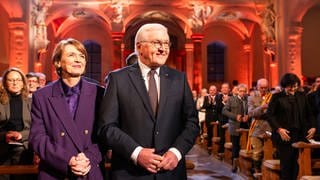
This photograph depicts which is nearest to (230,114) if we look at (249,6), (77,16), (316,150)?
(316,150)

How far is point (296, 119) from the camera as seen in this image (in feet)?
19.3

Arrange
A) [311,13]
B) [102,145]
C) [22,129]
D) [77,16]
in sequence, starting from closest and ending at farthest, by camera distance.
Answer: [102,145] < [22,129] < [311,13] < [77,16]

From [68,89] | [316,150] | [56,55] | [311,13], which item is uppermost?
[311,13]

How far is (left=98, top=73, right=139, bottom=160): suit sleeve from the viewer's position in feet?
8.32

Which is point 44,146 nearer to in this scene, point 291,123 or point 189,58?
point 291,123

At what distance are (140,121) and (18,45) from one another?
42.2 feet

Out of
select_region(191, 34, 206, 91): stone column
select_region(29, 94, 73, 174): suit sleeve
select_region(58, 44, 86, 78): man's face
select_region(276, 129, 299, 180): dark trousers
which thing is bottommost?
select_region(276, 129, 299, 180): dark trousers

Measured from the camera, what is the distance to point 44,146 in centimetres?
261

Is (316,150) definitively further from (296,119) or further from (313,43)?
(313,43)

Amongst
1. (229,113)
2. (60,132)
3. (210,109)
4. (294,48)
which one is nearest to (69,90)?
(60,132)

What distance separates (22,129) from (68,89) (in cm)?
188

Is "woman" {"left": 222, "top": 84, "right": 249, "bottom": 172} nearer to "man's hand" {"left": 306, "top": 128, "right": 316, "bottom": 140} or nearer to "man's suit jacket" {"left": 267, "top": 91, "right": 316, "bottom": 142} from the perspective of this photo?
"man's suit jacket" {"left": 267, "top": 91, "right": 316, "bottom": 142}

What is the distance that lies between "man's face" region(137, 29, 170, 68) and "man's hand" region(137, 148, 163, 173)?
1.77ft

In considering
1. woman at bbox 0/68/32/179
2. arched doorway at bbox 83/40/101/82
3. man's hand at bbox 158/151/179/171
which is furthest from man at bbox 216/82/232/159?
arched doorway at bbox 83/40/101/82
